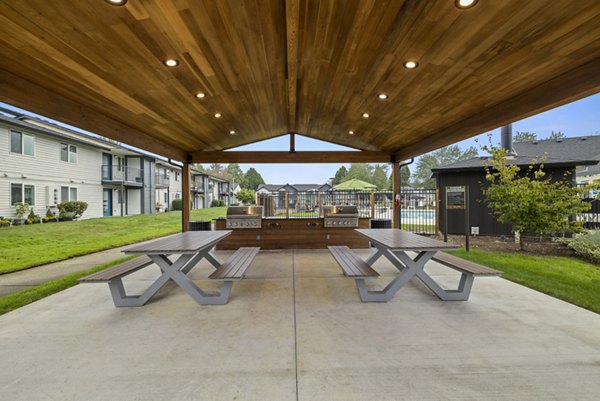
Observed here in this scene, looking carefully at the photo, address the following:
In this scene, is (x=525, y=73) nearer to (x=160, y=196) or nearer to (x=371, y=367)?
(x=371, y=367)

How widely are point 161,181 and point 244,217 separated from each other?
661 inches

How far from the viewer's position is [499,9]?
1.92 meters

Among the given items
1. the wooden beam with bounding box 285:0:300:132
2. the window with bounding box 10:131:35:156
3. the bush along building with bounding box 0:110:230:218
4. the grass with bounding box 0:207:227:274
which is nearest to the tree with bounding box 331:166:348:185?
the bush along building with bounding box 0:110:230:218

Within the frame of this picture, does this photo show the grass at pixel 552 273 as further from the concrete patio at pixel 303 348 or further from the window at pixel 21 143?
the window at pixel 21 143

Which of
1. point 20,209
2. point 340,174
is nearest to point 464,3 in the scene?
point 20,209

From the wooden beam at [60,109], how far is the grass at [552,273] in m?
6.18

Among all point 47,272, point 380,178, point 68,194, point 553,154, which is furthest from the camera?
point 380,178

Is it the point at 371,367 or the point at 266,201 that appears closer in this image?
the point at 371,367

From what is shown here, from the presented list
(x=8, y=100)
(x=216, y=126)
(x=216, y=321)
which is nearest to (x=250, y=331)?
(x=216, y=321)

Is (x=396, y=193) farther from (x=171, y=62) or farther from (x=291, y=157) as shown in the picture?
(x=171, y=62)

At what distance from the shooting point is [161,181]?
20.2 m

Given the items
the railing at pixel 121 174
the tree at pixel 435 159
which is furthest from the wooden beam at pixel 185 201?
the tree at pixel 435 159

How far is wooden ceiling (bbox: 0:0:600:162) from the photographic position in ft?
6.60

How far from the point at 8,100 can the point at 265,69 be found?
2.69 m
